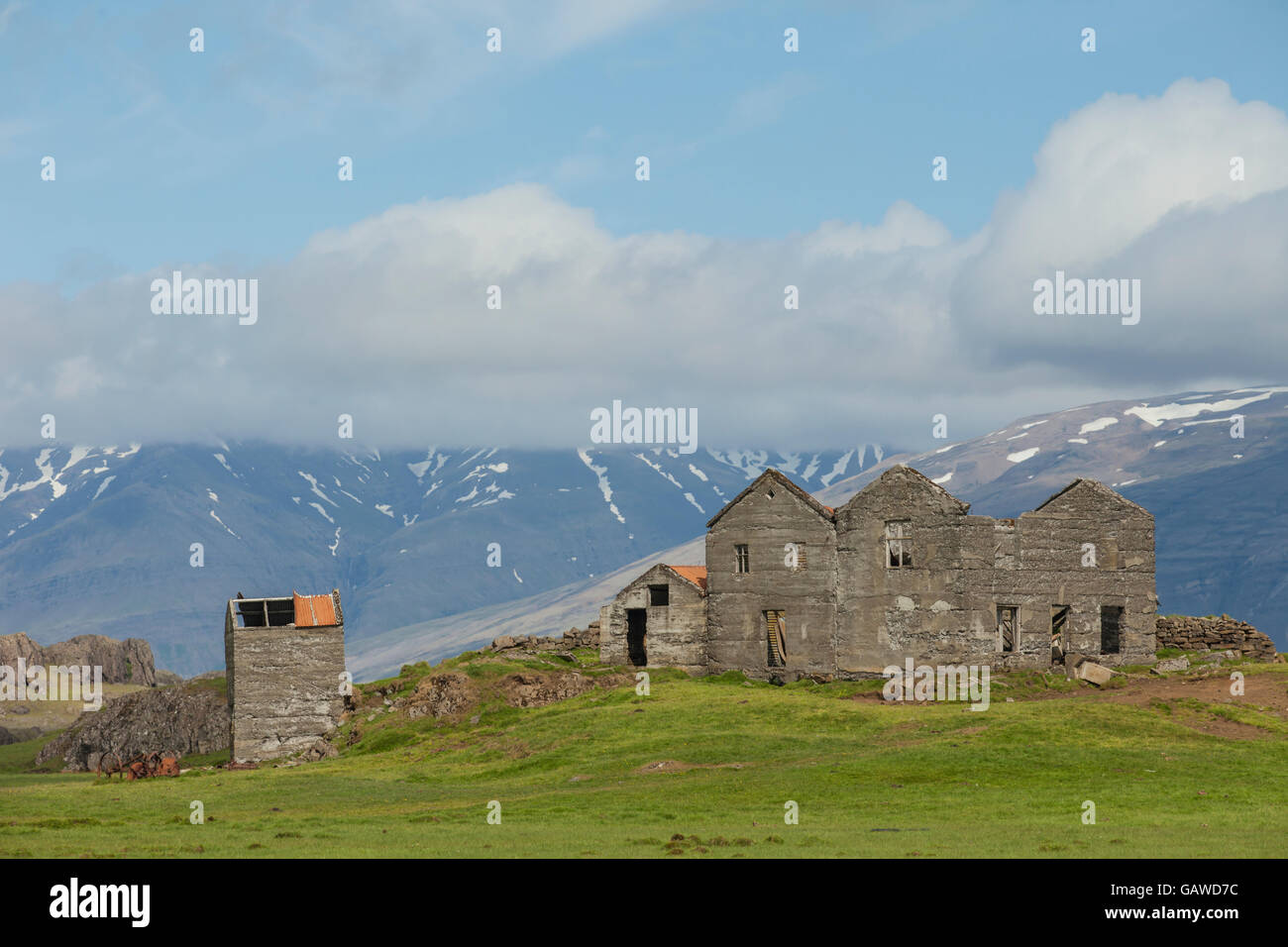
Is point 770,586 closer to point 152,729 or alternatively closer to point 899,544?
point 899,544

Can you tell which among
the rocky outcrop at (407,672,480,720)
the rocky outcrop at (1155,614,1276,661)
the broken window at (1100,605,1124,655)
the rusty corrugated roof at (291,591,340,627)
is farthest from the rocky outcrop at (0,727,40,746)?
the rocky outcrop at (1155,614,1276,661)

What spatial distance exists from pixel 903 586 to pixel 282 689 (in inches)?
1453

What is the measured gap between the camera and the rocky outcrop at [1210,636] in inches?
3693

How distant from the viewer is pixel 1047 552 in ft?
293

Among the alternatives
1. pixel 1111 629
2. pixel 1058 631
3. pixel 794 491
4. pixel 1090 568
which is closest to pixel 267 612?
pixel 794 491

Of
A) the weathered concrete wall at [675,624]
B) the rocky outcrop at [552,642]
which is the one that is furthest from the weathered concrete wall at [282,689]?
the weathered concrete wall at [675,624]

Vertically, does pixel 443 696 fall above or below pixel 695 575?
below

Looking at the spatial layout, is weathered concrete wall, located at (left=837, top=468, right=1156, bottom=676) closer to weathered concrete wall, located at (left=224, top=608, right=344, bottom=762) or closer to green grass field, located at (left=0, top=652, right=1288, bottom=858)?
green grass field, located at (left=0, top=652, right=1288, bottom=858)

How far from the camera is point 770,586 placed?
91.3 metres

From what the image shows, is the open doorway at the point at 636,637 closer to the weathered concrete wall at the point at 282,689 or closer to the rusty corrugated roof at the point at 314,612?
the rusty corrugated roof at the point at 314,612
